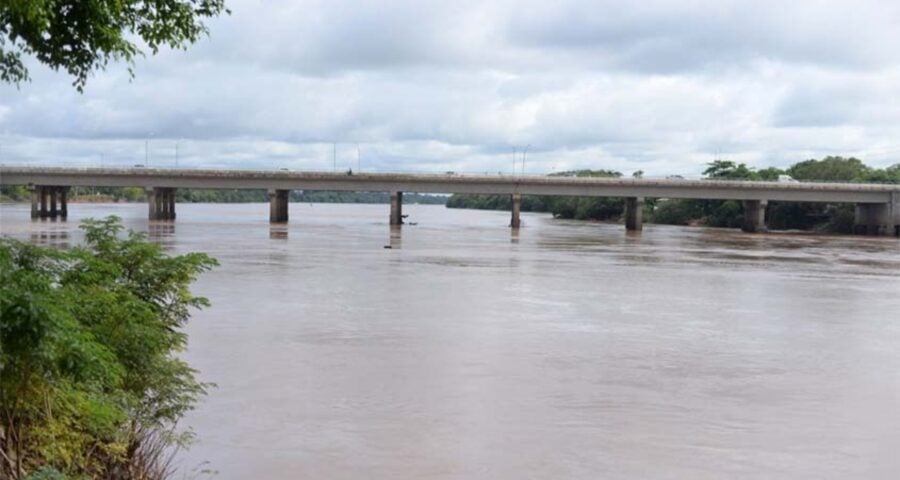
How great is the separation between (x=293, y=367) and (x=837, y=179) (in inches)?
4517

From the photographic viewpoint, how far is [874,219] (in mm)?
100688

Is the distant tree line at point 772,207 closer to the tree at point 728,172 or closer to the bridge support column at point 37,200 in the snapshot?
the tree at point 728,172

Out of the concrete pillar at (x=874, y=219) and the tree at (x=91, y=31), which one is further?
the concrete pillar at (x=874, y=219)

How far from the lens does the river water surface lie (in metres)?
12.4

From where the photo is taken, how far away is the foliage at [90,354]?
23.4ft

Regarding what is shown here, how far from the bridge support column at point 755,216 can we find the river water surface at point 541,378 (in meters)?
64.2

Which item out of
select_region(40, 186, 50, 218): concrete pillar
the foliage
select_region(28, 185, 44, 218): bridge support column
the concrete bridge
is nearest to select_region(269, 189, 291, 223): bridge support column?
the concrete bridge

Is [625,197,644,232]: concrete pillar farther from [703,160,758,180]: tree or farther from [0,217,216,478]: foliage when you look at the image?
[0,217,216,478]: foliage

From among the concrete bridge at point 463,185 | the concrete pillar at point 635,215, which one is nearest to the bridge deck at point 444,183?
the concrete bridge at point 463,185

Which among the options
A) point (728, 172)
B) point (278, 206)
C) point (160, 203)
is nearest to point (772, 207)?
point (728, 172)

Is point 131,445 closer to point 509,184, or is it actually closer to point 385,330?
point 385,330

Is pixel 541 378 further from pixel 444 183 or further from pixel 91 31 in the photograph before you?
pixel 444 183

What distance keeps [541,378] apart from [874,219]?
9352 centimetres

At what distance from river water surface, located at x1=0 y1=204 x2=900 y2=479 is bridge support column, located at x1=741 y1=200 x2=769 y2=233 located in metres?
64.2
